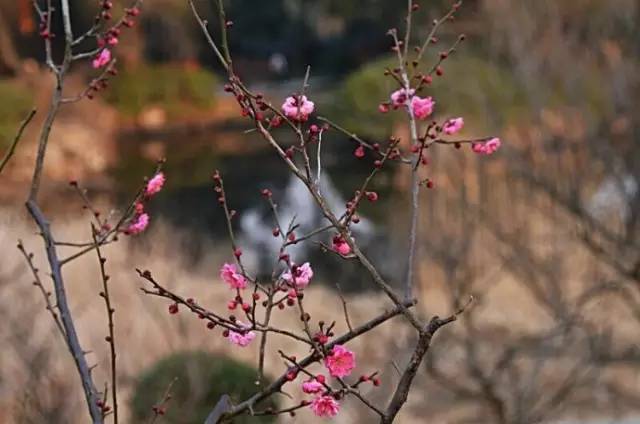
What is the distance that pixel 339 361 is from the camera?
78 cm

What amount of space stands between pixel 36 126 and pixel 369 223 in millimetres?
4465

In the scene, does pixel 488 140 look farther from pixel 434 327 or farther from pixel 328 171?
pixel 328 171

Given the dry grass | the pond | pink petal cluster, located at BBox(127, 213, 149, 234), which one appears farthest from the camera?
the pond

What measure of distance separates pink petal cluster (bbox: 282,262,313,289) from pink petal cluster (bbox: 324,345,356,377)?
7 centimetres

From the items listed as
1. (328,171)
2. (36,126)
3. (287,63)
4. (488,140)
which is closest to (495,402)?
(488,140)

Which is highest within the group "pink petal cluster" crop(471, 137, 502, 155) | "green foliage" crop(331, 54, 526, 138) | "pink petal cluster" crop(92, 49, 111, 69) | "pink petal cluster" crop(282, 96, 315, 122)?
"green foliage" crop(331, 54, 526, 138)

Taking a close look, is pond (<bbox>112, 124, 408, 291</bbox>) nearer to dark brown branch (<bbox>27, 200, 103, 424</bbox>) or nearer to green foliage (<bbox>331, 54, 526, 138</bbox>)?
green foliage (<bbox>331, 54, 526, 138</bbox>)

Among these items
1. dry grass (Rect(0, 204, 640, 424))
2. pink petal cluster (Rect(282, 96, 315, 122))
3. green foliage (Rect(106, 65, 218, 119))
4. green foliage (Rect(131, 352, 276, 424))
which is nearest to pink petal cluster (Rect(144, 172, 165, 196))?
pink petal cluster (Rect(282, 96, 315, 122))

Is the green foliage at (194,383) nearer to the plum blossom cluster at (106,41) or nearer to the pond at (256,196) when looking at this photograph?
the pond at (256,196)

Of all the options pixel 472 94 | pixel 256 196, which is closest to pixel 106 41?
pixel 472 94

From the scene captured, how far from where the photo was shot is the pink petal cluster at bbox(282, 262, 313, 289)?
0.82 metres

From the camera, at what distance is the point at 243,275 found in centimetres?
85

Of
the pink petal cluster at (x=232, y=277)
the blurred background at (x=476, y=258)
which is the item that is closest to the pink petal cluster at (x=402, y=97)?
the pink petal cluster at (x=232, y=277)

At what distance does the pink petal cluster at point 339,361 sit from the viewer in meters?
0.77
